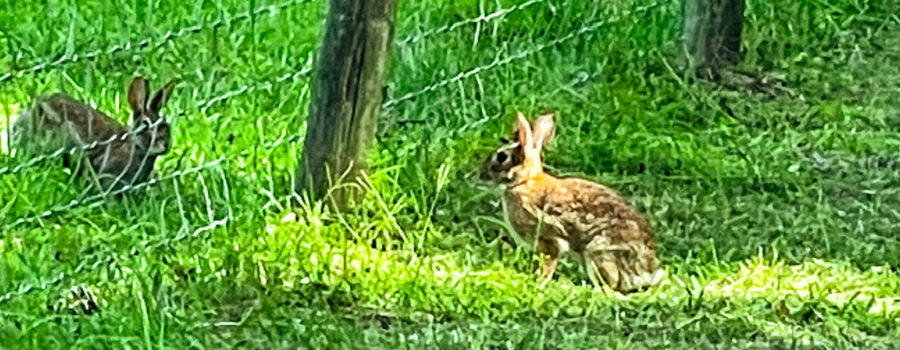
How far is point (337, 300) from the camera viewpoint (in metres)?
5.34

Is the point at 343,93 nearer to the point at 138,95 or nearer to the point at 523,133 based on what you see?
the point at 523,133

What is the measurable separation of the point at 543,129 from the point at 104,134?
1.35m

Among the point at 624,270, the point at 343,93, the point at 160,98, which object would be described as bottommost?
the point at 624,270

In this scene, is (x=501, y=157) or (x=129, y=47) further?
(x=129, y=47)

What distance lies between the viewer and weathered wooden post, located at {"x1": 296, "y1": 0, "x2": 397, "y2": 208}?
591cm

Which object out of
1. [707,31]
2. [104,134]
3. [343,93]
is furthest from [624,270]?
[707,31]

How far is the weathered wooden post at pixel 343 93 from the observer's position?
5.91 m

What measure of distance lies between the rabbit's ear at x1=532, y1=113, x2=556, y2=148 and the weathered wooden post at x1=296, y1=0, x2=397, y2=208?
482mm

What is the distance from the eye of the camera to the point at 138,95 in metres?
6.25

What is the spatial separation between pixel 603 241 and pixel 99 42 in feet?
8.08

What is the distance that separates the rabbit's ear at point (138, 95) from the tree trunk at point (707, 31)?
250 centimetres

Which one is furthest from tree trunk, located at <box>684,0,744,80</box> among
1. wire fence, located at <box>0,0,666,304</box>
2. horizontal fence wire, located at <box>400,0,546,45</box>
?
horizontal fence wire, located at <box>400,0,546,45</box>

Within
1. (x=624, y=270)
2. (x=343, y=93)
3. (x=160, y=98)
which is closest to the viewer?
(x=624, y=270)

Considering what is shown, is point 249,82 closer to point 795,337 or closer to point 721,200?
point 721,200
